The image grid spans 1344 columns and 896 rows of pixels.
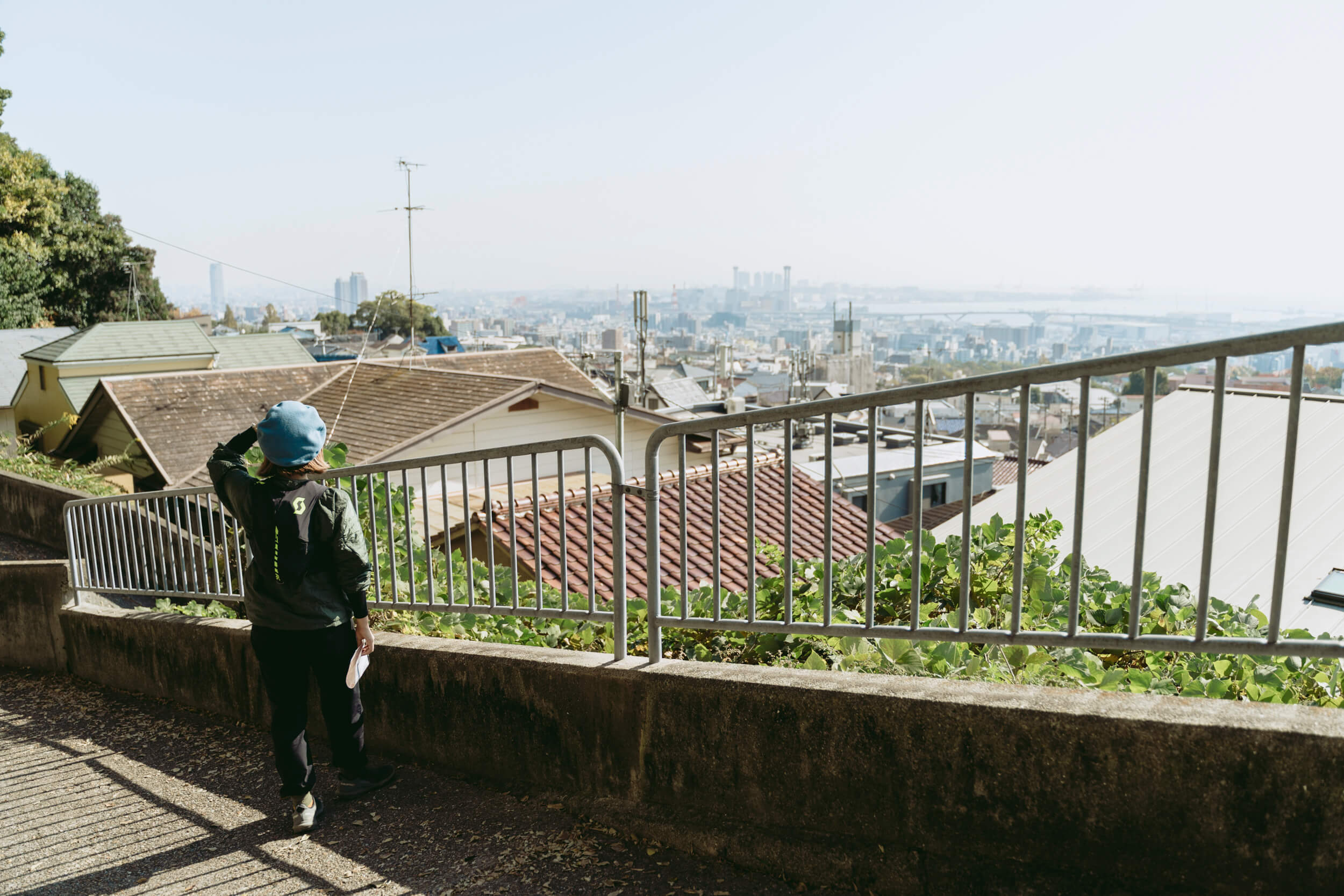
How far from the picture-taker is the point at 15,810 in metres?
4.19

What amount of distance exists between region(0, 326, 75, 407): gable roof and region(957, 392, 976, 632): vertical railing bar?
35.2 metres

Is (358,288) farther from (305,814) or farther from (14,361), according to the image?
(305,814)

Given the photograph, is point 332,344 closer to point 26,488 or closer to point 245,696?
point 26,488

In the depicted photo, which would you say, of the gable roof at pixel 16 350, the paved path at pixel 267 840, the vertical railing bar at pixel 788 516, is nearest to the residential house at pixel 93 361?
the gable roof at pixel 16 350

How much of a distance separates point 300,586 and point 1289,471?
122 inches

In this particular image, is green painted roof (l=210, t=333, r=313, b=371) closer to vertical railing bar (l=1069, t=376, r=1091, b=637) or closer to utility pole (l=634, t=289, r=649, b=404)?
utility pole (l=634, t=289, r=649, b=404)

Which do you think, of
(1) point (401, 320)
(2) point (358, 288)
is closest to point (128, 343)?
(1) point (401, 320)

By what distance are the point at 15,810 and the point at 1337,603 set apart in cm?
663

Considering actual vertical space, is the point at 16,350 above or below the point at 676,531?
above

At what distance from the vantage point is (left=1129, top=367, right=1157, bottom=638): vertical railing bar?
2.52 meters

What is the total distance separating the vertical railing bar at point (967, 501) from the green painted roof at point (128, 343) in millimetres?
30533

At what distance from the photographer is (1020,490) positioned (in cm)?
269

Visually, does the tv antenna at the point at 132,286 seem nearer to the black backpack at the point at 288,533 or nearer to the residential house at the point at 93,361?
the residential house at the point at 93,361

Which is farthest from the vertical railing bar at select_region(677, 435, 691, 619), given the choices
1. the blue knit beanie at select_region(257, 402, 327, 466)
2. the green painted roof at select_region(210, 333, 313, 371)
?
the green painted roof at select_region(210, 333, 313, 371)
